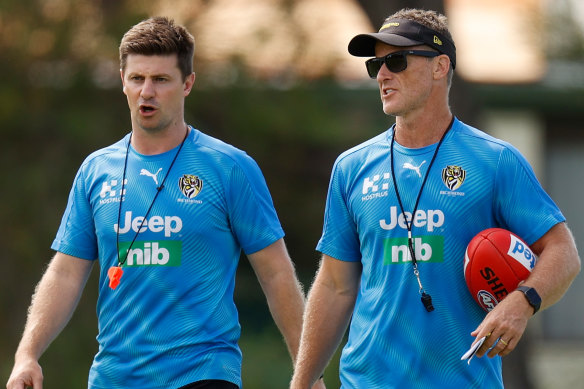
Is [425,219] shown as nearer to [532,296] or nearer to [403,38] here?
[532,296]

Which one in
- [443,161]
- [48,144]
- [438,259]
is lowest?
[48,144]

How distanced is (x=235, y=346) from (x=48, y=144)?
31.7 ft

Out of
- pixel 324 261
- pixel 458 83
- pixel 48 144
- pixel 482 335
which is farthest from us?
pixel 48 144

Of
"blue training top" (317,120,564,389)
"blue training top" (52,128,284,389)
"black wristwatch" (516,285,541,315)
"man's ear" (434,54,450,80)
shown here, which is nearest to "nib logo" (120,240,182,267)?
"blue training top" (52,128,284,389)

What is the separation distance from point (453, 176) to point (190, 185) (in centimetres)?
145

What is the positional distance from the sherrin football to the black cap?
0.94 metres

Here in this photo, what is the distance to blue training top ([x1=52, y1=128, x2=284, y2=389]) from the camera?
600 centimetres

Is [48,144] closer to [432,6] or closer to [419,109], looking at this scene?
[432,6]

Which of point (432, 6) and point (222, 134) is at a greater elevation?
point (432, 6)

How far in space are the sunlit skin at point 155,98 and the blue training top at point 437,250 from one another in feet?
4.17

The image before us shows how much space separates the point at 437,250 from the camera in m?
5.41

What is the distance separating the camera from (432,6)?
39.2ft

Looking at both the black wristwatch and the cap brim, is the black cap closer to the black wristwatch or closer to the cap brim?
the cap brim

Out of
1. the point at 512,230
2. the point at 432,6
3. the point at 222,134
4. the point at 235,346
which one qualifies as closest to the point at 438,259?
the point at 512,230
